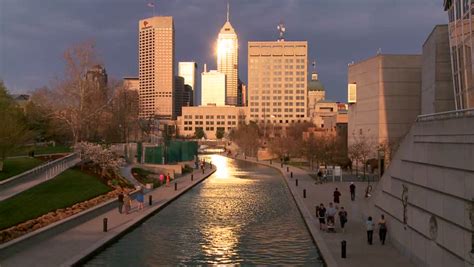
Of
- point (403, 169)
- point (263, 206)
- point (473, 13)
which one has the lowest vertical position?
point (263, 206)

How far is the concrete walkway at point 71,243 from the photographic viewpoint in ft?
58.9

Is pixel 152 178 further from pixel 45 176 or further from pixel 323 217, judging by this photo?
pixel 323 217

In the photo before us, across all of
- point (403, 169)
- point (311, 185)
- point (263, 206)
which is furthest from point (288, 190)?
point (403, 169)

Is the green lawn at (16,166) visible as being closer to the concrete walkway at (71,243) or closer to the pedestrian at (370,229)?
the concrete walkway at (71,243)

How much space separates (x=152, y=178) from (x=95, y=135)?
21026 millimetres

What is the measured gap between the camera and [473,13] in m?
20.5

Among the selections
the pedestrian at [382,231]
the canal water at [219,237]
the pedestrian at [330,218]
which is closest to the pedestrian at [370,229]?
the pedestrian at [382,231]

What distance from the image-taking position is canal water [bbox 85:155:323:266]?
64.0 feet

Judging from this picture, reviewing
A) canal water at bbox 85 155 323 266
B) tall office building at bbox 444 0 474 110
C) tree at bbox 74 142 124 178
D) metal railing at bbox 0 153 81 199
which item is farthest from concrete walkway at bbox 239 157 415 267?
metal railing at bbox 0 153 81 199

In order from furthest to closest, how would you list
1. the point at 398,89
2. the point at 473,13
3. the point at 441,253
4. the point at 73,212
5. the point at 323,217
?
the point at 398,89, the point at 73,212, the point at 323,217, the point at 473,13, the point at 441,253

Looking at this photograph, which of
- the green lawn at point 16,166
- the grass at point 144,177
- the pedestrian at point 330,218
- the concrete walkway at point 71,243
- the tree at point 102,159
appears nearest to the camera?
the concrete walkway at point 71,243

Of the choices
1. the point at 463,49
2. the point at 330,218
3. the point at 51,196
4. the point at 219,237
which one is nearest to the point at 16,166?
the point at 51,196

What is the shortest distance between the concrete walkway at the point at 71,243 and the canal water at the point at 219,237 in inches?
21.8

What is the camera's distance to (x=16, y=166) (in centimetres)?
3747
